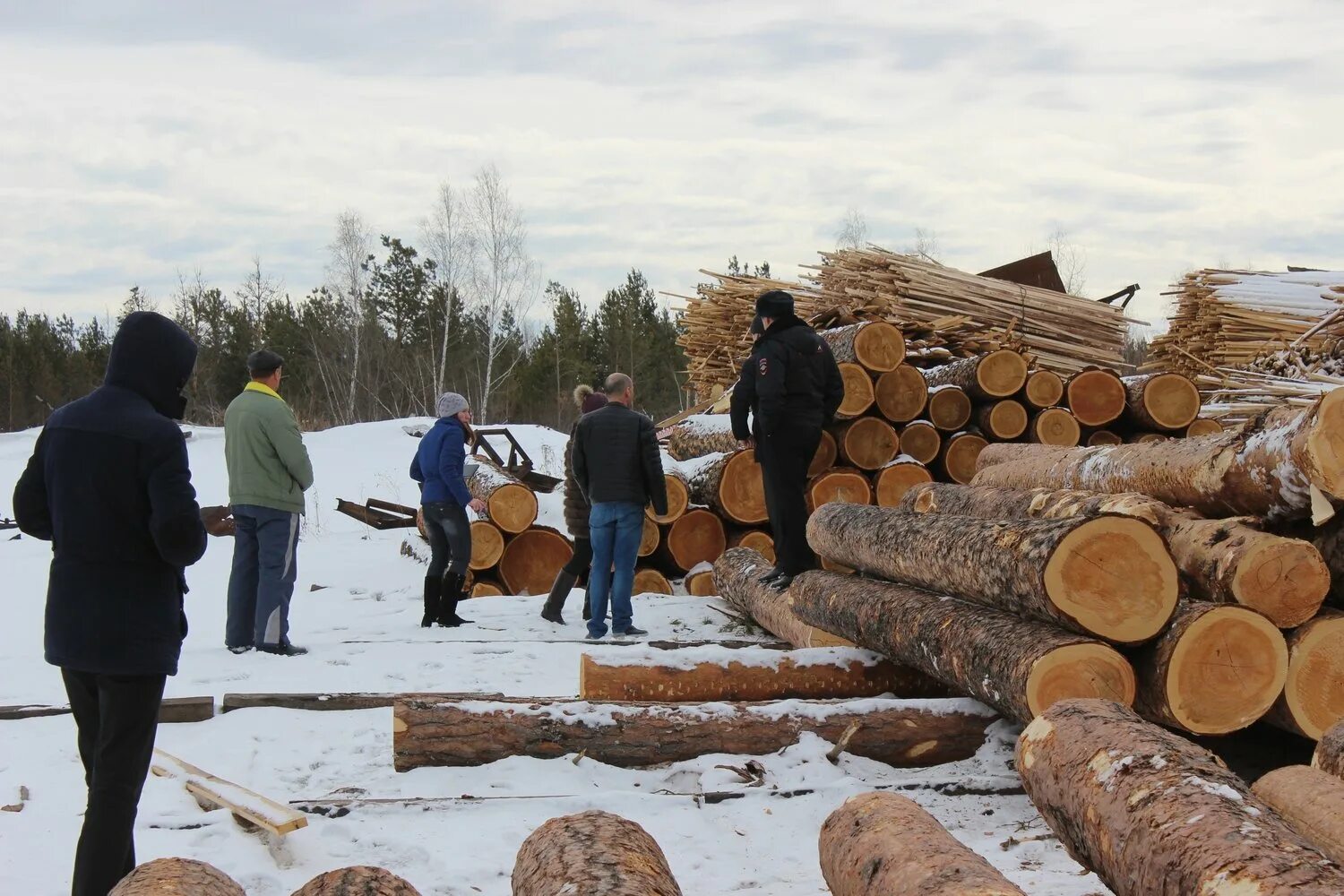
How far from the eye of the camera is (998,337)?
36.9 feet

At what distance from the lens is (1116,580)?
459cm

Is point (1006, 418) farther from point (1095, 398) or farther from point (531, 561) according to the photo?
point (531, 561)

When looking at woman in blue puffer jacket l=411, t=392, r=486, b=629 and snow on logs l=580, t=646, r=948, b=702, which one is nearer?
snow on logs l=580, t=646, r=948, b=702

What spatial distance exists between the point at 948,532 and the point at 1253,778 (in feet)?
5.69

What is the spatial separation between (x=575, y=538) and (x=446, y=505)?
42.2 inches

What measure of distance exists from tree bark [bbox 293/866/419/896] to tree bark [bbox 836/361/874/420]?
7.24m

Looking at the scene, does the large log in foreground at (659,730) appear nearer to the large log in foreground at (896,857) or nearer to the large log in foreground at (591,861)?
the large log in foreground at (896,857)

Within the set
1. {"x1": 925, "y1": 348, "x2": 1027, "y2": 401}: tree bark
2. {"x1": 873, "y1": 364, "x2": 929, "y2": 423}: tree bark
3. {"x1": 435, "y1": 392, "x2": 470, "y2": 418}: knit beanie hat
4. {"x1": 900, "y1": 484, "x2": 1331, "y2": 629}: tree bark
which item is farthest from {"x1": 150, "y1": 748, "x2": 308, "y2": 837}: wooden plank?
{"x1": 925, "y1": 348, "x2": 1027, "y2": 401}: tree bark

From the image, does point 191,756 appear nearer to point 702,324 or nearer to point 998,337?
point 998,337

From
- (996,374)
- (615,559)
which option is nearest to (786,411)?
(615,559)

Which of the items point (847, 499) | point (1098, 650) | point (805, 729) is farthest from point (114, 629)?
point (847, 499)

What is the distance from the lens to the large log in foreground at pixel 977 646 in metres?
4.52

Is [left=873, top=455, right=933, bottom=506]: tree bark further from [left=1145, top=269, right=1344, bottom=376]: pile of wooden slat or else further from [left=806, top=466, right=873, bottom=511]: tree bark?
[left=1145, top=269, right=1344, bottom=376]: pile of wooden slat

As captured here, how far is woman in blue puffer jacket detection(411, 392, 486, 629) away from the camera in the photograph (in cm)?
866
